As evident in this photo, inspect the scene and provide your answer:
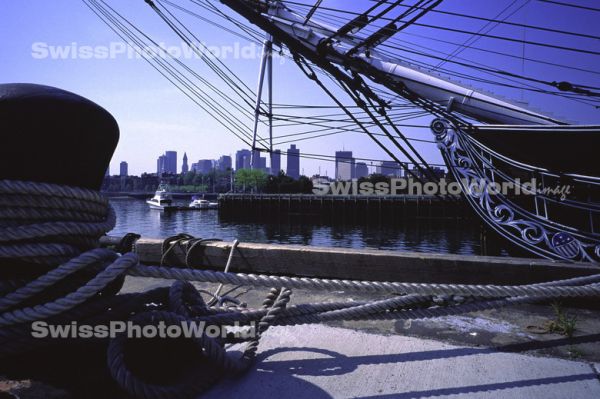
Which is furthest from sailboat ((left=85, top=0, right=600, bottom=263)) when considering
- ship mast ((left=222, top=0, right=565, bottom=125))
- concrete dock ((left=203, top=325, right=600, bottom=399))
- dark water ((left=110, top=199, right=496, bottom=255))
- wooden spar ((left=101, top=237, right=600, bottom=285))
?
dark water ((left=110, top=199, right=496, bottom=255))

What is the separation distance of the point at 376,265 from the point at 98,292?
2.73 meters

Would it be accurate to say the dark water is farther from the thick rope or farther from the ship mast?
the thick rope

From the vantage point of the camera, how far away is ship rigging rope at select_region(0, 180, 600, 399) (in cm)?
134

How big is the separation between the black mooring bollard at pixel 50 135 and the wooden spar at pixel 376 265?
8.84ft

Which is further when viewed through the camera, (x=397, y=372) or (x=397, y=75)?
(x=397, y=75)

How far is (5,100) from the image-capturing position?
4.38ft

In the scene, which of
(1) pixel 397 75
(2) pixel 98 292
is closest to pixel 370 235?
(1) pixel 397 75

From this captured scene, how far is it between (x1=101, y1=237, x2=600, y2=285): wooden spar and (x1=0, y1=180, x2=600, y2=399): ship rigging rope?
1.63 meters

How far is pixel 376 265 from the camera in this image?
369 centimetres

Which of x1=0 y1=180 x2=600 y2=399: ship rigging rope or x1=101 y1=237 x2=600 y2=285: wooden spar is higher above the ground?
x1=0 y1=180 x2=600 y2=399: ship rigging rope

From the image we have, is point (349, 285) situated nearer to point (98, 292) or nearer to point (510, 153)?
point (98, 292)

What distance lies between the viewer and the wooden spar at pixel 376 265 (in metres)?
3.33

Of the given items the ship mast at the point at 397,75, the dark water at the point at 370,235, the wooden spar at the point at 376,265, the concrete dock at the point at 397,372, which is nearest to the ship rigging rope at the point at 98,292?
the concrete dock at the point at 397,372

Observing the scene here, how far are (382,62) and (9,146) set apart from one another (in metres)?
9.20
